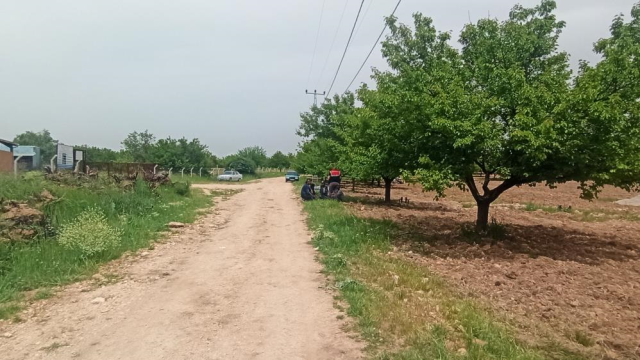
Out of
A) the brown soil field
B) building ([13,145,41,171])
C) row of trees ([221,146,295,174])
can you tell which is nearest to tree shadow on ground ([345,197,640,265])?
the brown soil field

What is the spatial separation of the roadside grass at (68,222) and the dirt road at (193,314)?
506 mm

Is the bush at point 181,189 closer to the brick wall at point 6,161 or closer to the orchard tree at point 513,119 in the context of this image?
the brick wall at point 6,161

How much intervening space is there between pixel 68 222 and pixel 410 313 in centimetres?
896

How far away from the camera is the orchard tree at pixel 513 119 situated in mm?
9195

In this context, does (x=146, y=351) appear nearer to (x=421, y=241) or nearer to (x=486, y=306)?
(x=486, y=306)

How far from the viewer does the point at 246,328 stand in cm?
545

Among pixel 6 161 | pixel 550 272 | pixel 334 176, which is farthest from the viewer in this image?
pixel 334 176

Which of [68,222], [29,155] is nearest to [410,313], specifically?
[68,222]

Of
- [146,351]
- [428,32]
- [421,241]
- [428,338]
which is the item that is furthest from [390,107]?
[428,32]

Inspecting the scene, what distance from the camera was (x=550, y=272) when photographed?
27.4ft

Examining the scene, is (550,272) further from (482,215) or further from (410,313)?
(410,313)

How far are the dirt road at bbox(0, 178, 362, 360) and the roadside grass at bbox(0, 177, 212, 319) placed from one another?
51 cm

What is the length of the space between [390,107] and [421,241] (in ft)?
11.7

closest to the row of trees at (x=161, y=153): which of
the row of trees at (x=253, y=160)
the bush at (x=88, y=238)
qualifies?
the row of trees at (x=253, y=160)
